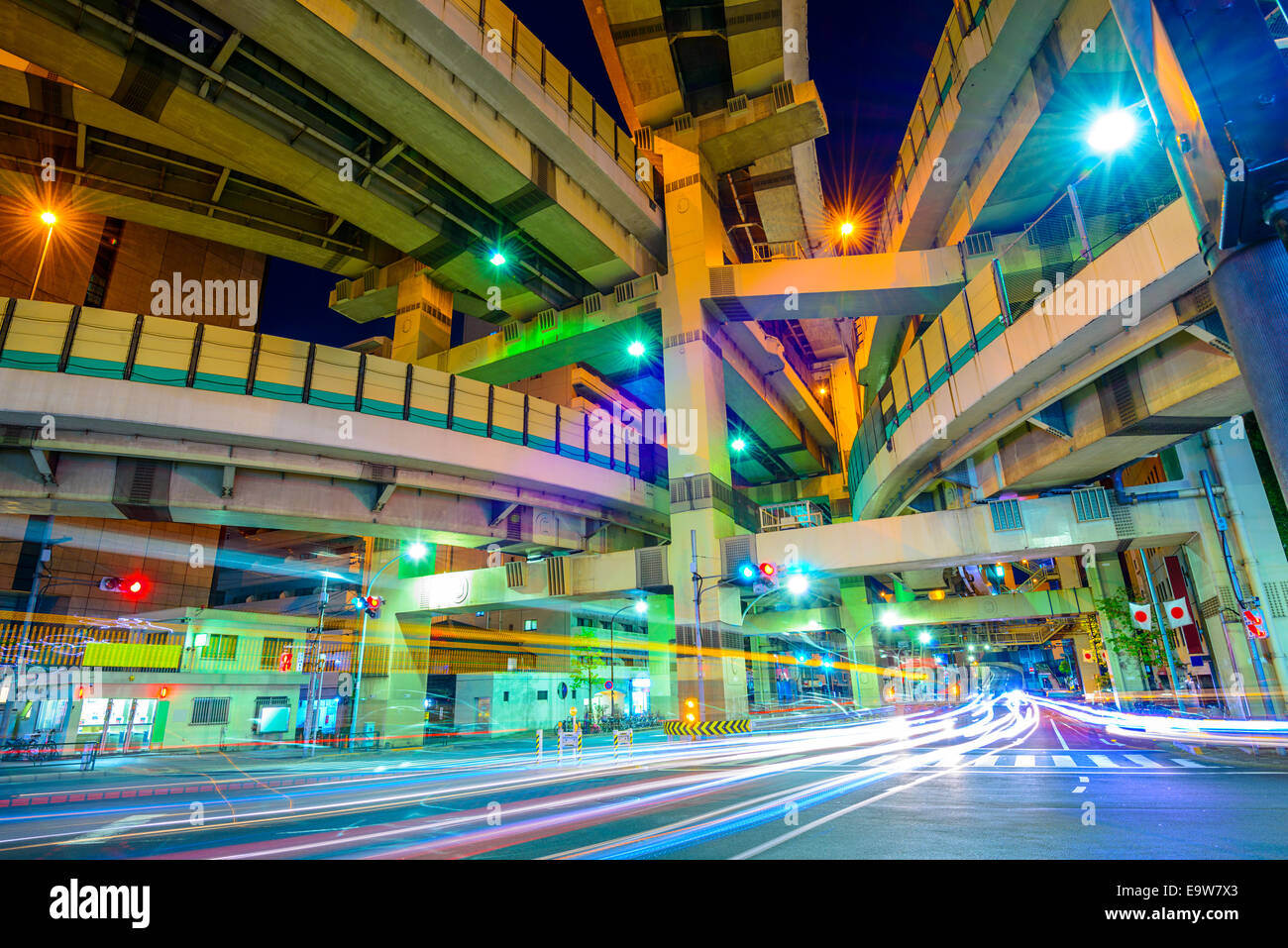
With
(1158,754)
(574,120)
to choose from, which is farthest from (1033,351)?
(574,120)

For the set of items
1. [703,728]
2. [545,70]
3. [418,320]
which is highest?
[545,70]

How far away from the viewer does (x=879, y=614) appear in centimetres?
4206

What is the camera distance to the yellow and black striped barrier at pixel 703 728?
2227 cm

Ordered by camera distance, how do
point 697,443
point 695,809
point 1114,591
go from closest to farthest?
point 695,809 < point 697,443 < point 1114,591

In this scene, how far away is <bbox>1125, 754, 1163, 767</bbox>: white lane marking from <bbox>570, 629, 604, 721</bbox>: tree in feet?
104

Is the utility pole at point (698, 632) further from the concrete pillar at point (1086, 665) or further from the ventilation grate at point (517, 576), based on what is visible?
the concrete pillar at point (1086, 665)

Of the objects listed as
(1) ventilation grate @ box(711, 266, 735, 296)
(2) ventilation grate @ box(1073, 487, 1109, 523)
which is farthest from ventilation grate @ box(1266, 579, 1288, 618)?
(1) ventilation grate @ box(711, 266, 735, 296)

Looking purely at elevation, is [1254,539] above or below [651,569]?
below

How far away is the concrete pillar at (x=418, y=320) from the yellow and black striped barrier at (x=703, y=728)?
2103 centimetres

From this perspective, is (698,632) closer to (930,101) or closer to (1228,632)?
(1228,632)

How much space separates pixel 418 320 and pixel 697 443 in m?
15.6

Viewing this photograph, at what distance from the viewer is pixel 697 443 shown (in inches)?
1018

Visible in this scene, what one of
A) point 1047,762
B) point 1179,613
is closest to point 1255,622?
point 1179,613
